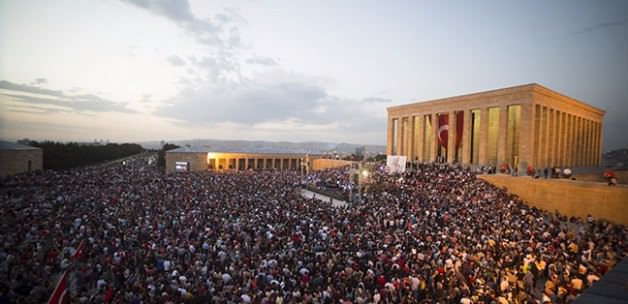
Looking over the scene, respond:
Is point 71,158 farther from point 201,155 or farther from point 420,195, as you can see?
point 420,195

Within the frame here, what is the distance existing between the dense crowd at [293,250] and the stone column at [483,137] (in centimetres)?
1307

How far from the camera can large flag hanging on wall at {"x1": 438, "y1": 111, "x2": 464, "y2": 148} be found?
34344mm

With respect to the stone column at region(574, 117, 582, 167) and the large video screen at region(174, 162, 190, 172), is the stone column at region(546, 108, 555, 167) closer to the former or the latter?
the stone column at region(574, 117, 582, 167)

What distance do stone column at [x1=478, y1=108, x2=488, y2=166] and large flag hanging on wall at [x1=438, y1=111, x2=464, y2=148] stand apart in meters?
2.64

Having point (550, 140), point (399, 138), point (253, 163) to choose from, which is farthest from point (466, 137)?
point (253, 163)


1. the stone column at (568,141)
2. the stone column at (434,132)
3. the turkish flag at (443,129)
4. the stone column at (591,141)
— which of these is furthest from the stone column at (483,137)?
the stone column at (591,141)

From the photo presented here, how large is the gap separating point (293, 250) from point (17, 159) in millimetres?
34056

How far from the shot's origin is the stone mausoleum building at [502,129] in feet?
94.2

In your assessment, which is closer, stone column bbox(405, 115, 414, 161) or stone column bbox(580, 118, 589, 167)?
stone column bbox(580, 118, 589, 167)

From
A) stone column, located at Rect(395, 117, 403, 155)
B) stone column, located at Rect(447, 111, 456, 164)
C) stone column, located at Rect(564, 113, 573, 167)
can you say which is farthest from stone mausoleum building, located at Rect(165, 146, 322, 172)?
stone column, located at Rect(564, 113, 573, 167)

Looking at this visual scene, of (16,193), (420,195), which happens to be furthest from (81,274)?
(420,195)

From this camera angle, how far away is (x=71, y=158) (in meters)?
43.9

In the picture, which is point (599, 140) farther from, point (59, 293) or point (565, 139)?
point (59, 293)

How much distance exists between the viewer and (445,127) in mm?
35594
